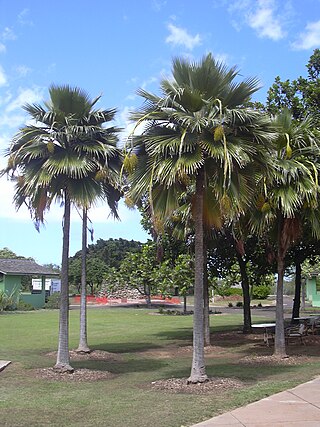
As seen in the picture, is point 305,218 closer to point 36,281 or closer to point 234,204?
point 234,204

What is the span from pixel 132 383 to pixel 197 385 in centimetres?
160

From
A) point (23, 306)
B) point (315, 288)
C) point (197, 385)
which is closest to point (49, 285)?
point (23, 306)

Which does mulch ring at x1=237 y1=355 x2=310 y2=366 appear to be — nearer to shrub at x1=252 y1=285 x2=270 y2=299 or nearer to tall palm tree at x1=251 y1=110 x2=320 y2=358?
tall palm tree at x1=251 y1=110 x2=320 y2=358

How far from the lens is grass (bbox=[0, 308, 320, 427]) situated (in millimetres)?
7883

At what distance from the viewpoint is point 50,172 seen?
40.5ft

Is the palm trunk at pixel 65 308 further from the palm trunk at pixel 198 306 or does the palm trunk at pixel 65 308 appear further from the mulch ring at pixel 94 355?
the palm trunk at pixel 198 306

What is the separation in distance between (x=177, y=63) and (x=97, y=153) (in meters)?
3.32

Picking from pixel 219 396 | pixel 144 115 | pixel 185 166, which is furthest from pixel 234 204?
pixel 219 396

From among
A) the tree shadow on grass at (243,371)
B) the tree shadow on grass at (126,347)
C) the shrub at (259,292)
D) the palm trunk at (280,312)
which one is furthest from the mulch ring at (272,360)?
the shrub at (259,292)

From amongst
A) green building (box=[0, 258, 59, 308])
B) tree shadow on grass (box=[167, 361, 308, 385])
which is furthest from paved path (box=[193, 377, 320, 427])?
green building (box=[0, 258, 59, 308])

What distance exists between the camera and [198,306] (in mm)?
10570

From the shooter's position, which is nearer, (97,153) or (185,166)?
(185,166)

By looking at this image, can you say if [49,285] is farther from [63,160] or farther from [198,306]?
[198,306]

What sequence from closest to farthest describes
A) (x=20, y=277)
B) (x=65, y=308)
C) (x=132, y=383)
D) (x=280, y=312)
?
(x=132, y=383) → (x=65, y=308) → (x=280, y=312) → (x=20, y=277)
